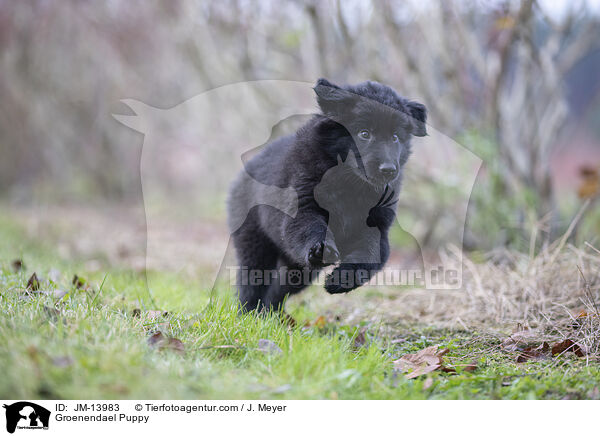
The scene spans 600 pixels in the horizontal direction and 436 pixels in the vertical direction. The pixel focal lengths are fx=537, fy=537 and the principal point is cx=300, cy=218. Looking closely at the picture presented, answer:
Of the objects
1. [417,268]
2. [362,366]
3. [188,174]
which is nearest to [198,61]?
[188,174]

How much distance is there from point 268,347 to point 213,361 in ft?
0.99

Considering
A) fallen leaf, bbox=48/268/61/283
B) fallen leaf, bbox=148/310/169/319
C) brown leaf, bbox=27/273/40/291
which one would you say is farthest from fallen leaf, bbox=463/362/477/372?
fallen leaf, bbox=48/268/61/283

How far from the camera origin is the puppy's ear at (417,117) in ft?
11.6

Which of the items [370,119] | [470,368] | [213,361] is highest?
[370,119]

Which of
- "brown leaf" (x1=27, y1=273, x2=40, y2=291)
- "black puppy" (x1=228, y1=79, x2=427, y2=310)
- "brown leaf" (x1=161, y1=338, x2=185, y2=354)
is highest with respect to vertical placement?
"black puppy" (x1=228, y1=79, x2=427, y2=310)

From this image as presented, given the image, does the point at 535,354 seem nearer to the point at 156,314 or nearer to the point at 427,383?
the point at 427,383

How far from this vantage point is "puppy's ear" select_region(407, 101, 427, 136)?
11.6ft

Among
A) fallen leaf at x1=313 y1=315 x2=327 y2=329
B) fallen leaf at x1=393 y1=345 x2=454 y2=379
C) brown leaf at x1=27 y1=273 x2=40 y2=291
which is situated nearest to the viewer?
fallen leaf at x1=393 y1=345 x2=454 y2=379

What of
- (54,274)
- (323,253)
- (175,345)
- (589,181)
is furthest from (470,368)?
(589,181)

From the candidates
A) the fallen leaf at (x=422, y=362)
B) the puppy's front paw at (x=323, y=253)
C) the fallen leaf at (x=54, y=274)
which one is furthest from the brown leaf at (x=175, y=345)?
the fallen leaf at (x=54, y=274)

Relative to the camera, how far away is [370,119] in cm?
334

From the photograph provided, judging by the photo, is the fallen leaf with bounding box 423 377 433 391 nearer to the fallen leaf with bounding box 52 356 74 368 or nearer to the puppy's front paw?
the puppy's front paw
